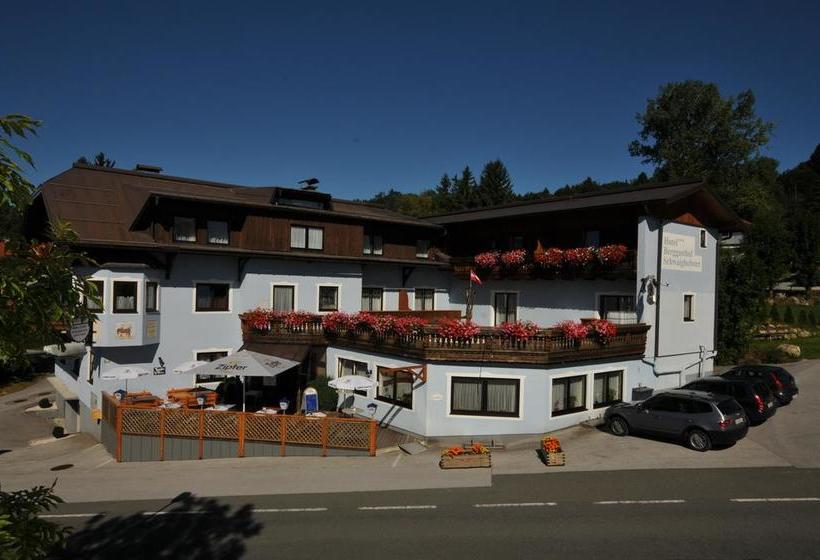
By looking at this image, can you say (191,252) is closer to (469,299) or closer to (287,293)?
(287,293)

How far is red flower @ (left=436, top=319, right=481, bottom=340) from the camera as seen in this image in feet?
67.1

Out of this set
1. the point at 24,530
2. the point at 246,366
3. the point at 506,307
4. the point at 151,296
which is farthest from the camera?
the point at 506,307

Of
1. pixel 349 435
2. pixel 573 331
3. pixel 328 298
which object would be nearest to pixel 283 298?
pixel 328 298

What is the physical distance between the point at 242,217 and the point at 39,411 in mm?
23020

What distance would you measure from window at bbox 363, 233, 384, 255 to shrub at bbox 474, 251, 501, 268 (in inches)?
223

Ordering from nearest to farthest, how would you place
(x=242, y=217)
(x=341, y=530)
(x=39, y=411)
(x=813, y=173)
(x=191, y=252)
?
(x=341, y=530) < (x=191, y=252) < (x=242, y=217) < (x=39, y=411) < (x=813, y=173)

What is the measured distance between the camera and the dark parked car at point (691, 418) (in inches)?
701

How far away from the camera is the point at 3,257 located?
564 centimetres

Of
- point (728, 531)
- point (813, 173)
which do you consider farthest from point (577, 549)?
point (813, 173)

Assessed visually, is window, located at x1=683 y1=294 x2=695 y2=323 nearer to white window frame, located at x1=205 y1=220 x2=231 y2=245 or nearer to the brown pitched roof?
the brown pitched roof

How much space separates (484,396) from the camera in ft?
67.7

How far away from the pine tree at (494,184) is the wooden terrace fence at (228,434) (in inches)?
2975

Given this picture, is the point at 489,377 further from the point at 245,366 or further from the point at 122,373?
the point at 122,373

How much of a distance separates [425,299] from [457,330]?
13.6 metres
